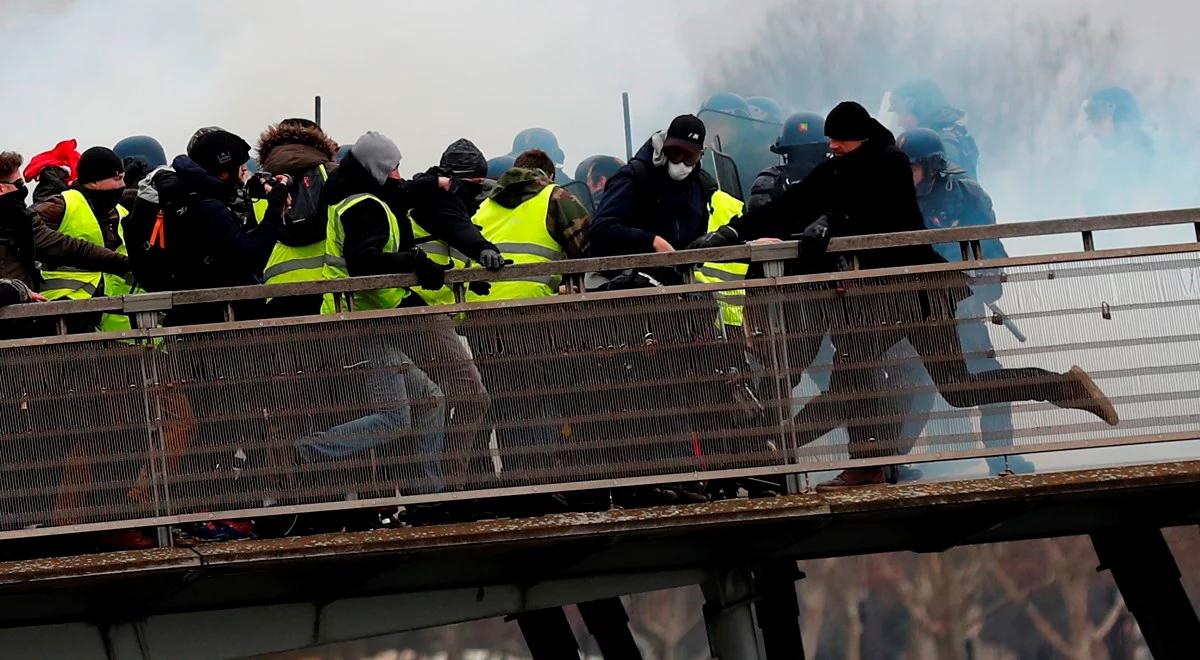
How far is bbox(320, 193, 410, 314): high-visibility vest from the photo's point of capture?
38.6ft

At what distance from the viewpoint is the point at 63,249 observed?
41.7ft

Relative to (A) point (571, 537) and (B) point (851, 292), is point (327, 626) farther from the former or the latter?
(B) point (851, 292)

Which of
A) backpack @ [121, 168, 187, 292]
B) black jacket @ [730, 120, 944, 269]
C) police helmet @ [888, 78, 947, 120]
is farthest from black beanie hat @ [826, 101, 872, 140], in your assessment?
police helmet @ [888, 78, 947, 120]

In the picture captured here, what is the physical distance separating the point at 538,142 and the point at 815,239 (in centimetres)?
1246

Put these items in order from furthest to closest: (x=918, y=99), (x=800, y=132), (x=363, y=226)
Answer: (x=918, y=99), (x=800, y=132), (x=363, y=226)

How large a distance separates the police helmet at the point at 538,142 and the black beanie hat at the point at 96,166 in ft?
34.6

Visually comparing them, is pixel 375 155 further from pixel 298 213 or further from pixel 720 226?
pixel 720 226

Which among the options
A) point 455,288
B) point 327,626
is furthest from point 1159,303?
point 327,626

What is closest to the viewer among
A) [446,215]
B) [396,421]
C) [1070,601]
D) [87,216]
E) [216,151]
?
[396,421]

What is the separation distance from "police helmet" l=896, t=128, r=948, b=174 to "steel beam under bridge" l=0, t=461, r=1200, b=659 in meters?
4.76

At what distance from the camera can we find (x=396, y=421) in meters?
11.6

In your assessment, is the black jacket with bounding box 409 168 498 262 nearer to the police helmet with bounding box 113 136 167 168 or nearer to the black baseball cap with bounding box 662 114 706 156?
the black baseball cap with bounding box 662 114 706 156

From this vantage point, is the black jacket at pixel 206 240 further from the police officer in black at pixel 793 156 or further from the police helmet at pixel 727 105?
the police helmet at pixel 727 105

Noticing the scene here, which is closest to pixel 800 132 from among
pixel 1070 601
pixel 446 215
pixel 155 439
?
pixel 446 215
